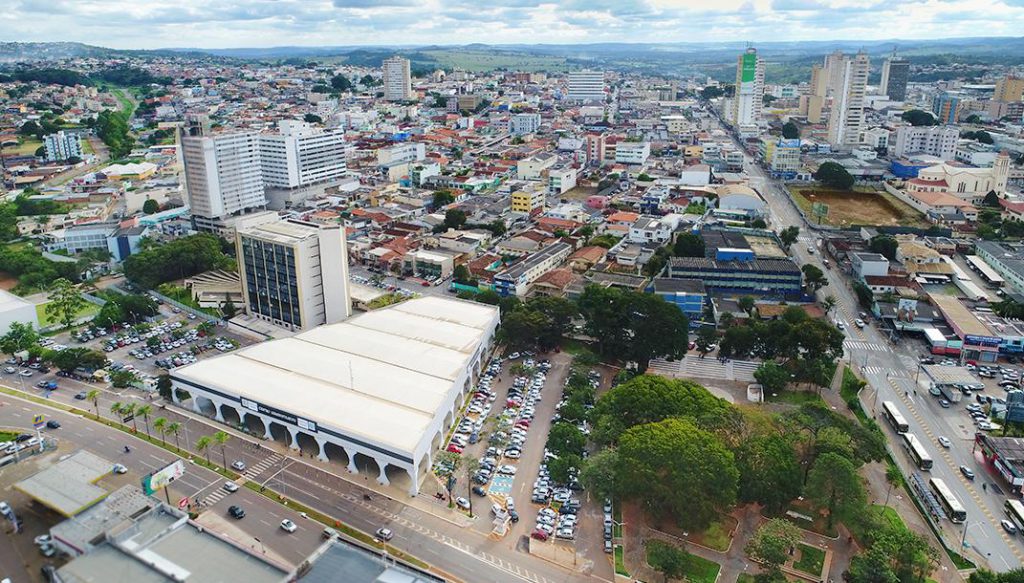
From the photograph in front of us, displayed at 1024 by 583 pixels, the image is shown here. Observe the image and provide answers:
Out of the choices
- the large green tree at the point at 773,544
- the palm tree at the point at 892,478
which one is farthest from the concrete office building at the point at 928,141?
the large green tree at the point at 773,544

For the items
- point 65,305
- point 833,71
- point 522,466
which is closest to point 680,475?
point 522,466

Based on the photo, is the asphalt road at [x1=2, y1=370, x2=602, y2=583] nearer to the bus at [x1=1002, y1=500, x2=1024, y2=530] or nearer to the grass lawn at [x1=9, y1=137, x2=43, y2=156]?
the bus at [x1=1002, y1=500, x2=1024, y2=530]

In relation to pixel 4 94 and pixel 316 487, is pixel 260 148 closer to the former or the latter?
pixel 316 487

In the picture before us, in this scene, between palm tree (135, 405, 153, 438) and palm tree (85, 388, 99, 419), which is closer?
palm tree (135, 405, 153, 438)

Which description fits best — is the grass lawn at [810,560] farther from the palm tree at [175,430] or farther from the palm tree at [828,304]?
the palm tree at [175,430]

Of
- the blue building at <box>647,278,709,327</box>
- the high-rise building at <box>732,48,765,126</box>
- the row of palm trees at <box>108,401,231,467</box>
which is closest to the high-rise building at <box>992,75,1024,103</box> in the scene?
the high-rise building at <box>732,48,765,126</box>

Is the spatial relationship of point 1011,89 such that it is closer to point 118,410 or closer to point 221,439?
point 221,439
